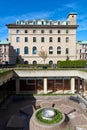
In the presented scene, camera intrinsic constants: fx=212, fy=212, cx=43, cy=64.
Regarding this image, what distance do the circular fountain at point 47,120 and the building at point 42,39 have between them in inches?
2108

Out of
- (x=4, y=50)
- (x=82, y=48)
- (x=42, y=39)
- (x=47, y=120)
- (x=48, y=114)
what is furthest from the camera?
(x=82, y=48)

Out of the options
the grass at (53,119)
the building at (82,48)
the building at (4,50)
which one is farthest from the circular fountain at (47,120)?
the building at (82,48)

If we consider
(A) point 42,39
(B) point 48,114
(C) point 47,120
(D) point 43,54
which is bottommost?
(C) point 47,120

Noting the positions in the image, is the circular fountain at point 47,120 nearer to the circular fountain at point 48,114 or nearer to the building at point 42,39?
the circular fountain at point 48,114

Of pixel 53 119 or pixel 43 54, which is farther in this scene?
pixel 43 54

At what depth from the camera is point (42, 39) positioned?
72.9 meters

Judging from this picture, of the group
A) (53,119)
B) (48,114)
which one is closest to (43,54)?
(48,114)

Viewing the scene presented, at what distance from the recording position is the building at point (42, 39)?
235 ft

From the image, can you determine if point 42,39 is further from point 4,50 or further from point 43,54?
point 4,50

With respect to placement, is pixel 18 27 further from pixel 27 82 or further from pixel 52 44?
pixel 27 82

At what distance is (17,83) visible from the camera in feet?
120

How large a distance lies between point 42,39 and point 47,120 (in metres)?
55.9

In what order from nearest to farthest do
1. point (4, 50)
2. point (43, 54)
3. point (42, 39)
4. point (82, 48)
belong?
1. point (43, 54)
2. point (42, 39)
3. point (4, 50)
4. point (82, 48)

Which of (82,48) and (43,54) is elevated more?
(82,48)
